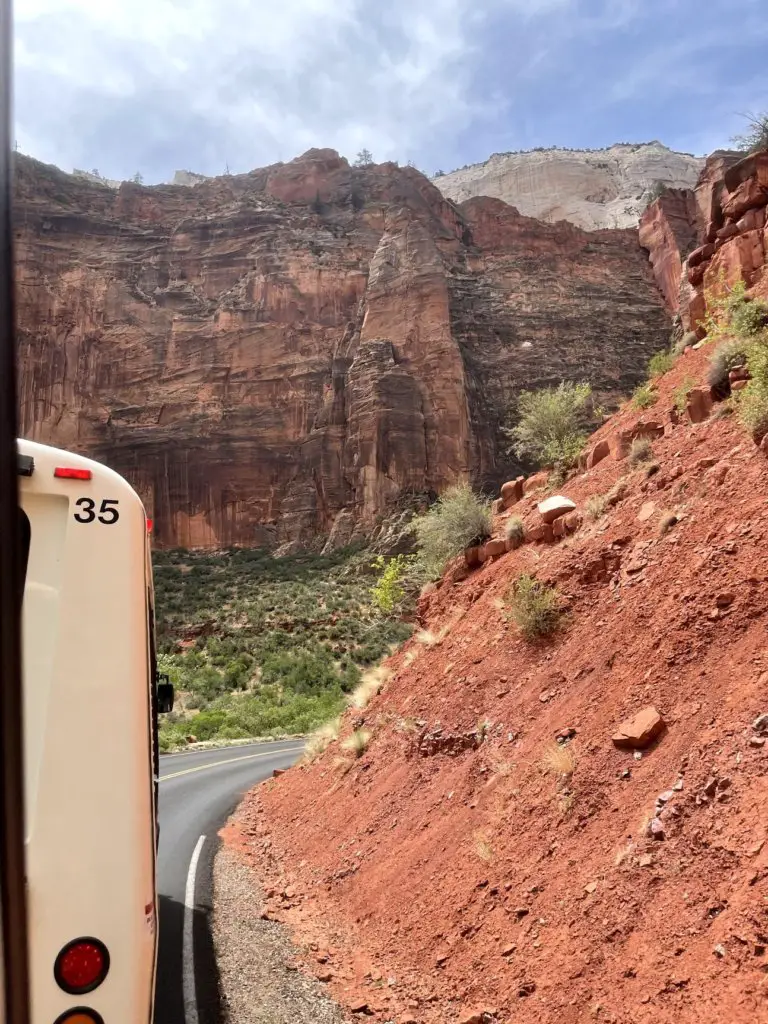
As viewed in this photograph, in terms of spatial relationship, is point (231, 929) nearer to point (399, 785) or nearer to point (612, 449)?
point (399, 785)

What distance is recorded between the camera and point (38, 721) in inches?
106

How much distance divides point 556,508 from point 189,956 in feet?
21.2

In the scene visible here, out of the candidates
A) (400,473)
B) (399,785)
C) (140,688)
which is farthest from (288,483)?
(140,688)

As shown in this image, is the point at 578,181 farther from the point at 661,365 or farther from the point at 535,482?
the point at 535,482

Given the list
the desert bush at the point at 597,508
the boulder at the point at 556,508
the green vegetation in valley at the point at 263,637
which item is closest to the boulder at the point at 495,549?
the boulder at the point at 556,508

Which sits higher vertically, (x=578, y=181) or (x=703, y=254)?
(x=578, y=181)

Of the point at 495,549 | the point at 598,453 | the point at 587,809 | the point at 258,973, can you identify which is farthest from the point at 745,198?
the point at 258,973

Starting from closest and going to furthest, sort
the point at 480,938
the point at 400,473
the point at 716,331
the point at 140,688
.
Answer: the point at 140,688, the point at 480,938, the point at 716,331, the point at 400,473

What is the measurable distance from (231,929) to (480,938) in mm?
2936

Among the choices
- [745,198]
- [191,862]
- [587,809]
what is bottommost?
[191,862]

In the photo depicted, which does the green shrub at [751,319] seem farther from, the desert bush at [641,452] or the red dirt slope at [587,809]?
the desert bush at [641,452]

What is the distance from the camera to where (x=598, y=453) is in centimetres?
1070

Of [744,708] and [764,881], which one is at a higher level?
[744,708]

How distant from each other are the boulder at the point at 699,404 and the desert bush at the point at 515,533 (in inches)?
108
